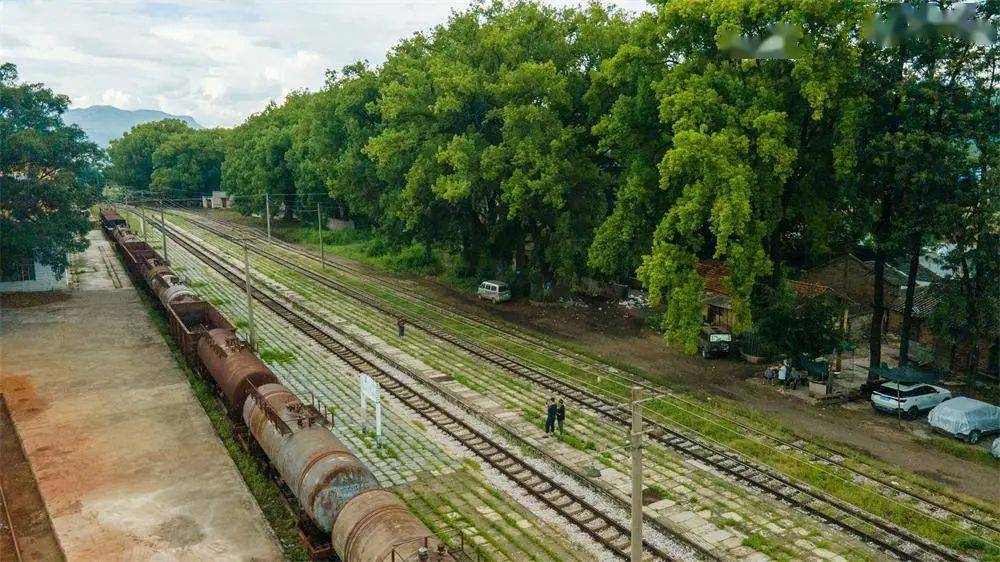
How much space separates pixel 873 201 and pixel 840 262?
1154cm

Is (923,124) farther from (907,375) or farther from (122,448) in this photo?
(122,448)

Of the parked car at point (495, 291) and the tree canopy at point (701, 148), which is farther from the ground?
the tree canopy at point (701, 148)

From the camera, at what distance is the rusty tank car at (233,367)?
22.4 m

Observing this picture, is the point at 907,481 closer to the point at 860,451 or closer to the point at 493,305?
the point at 860,451

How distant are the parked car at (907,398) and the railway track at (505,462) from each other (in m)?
14.0

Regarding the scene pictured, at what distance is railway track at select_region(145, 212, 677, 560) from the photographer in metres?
17.8

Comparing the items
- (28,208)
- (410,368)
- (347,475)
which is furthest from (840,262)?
(28,208)

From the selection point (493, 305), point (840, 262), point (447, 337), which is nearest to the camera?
point (447, 337)

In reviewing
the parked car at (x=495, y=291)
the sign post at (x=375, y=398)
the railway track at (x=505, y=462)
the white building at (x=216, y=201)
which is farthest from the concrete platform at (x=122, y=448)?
the white building at (x=216, y=201)

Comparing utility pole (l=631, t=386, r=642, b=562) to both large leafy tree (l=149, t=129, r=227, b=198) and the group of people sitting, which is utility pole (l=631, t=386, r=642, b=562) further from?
large leafy tree (l=149, t=129, r=227, b=198)

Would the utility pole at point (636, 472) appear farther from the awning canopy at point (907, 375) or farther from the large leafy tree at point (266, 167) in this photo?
the large leafy tree at point (266, 167)

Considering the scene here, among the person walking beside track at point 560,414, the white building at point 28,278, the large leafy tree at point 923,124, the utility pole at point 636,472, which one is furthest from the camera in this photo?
the white building at point 28,278

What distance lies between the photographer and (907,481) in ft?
68.9

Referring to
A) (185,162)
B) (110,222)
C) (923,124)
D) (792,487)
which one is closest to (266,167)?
(110,222)
